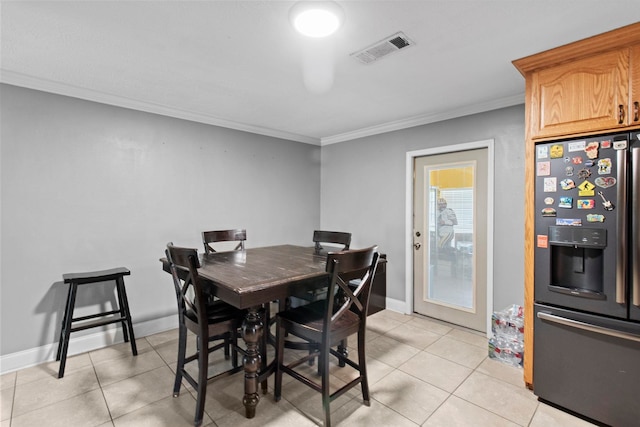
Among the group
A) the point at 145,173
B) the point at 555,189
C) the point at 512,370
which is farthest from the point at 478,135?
the point at 145,173

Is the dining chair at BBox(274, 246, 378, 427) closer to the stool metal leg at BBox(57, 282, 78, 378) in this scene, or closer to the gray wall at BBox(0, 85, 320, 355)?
the stool metal leg at BBox(57, 282, 78, 378)

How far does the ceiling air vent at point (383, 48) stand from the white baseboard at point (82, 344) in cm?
311

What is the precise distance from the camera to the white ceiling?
1633 millimetres

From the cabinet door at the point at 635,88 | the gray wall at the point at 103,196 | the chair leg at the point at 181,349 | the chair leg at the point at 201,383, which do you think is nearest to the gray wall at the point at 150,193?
the gray wall at the point at 103,196

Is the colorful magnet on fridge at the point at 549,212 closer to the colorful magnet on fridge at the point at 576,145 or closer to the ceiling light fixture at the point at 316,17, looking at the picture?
the colorful magnet on fridge at the point at 576,145

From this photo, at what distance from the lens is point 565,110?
2.00 meters

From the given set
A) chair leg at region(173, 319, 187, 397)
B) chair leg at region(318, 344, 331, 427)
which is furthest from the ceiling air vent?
chair leg at region(173, 319, 187, 397)

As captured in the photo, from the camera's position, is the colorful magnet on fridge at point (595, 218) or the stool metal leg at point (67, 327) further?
the stool metal leg at point (67, 327)

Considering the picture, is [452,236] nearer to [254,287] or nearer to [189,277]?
[254,287]

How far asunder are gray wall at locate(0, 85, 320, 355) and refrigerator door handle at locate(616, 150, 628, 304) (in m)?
3.41

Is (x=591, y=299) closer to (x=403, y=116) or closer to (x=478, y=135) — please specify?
(x=478, y=135)

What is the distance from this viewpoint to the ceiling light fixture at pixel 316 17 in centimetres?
157

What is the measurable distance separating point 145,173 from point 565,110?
3578 mm

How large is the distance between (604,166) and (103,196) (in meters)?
3.89
